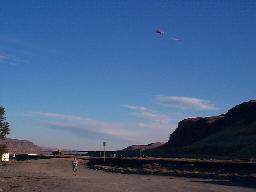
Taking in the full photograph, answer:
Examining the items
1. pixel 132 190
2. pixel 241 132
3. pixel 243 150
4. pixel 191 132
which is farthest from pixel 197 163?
pixel 191 132

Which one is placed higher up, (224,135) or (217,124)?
(217,124)

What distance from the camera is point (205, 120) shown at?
195375mm

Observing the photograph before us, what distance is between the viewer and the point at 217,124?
183 meters

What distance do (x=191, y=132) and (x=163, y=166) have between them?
13091cm

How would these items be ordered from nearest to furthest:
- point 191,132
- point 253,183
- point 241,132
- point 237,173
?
point 253,183 < point 237,173 < point 241,132 < point 191,132

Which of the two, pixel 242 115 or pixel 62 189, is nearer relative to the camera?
pixel 62 189

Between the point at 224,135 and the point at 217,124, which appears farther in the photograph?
the point at 217,124

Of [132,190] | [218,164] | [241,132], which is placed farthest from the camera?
[241,132]

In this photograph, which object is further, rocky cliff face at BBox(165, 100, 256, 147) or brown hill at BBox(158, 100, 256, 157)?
rocky cliff face at BBox(165, 100, 256, 147)

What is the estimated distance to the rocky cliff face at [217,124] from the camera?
16706cm

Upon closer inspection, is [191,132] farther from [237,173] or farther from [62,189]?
[62,189]

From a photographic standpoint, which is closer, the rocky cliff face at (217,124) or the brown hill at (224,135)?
the brown hill at (224,135)

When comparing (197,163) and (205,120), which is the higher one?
(205,120)

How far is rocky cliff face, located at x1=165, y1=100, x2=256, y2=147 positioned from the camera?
167062 millimetres
